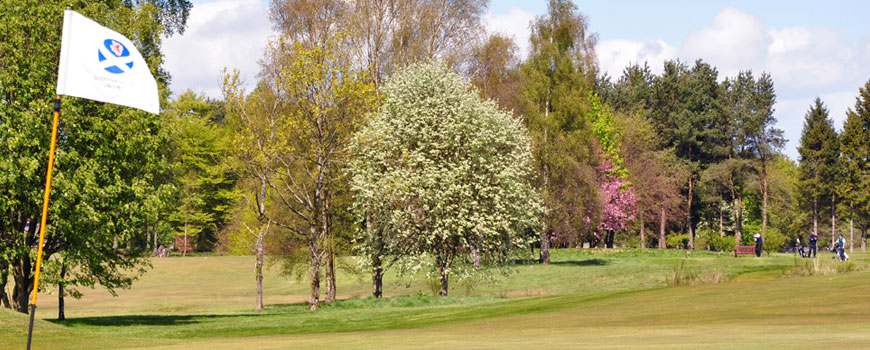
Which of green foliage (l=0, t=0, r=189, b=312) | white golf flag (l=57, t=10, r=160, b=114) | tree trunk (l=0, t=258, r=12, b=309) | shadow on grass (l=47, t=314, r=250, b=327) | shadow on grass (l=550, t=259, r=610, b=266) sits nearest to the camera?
white golf flag (l=57, t=10, r=160, b=114)

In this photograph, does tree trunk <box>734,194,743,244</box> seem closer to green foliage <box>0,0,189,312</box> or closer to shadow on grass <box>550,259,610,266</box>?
shadow on grass <box>550,259,610,266</box>

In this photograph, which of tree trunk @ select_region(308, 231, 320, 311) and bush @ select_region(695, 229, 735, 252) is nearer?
tree trunk @ select_region(308, 231, 320, 311)

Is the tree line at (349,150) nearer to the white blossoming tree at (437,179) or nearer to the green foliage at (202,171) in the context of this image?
the white blossoming tree at (437,179)

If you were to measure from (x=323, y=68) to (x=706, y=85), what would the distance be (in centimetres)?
8037

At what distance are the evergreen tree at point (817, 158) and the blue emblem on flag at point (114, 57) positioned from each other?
342 ft

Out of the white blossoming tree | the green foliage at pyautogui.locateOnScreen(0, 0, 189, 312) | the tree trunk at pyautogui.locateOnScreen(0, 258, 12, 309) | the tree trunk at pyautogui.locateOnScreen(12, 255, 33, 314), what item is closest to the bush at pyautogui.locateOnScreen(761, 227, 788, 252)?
the white blossoming tree

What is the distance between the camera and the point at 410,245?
42219mm

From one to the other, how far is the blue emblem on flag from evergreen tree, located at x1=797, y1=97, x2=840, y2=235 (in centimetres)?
10418

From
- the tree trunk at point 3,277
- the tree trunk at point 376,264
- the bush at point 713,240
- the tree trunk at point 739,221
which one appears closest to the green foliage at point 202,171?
the tree trunk at point 376,264

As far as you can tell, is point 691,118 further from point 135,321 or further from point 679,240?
point 135,321

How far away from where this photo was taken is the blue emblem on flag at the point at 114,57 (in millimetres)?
16155

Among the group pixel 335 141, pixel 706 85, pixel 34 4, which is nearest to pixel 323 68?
pixel 335 141

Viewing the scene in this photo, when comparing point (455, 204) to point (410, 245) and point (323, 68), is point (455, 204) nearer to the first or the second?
point (410, 245)

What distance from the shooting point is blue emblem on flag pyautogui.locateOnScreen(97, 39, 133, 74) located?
1615cm
